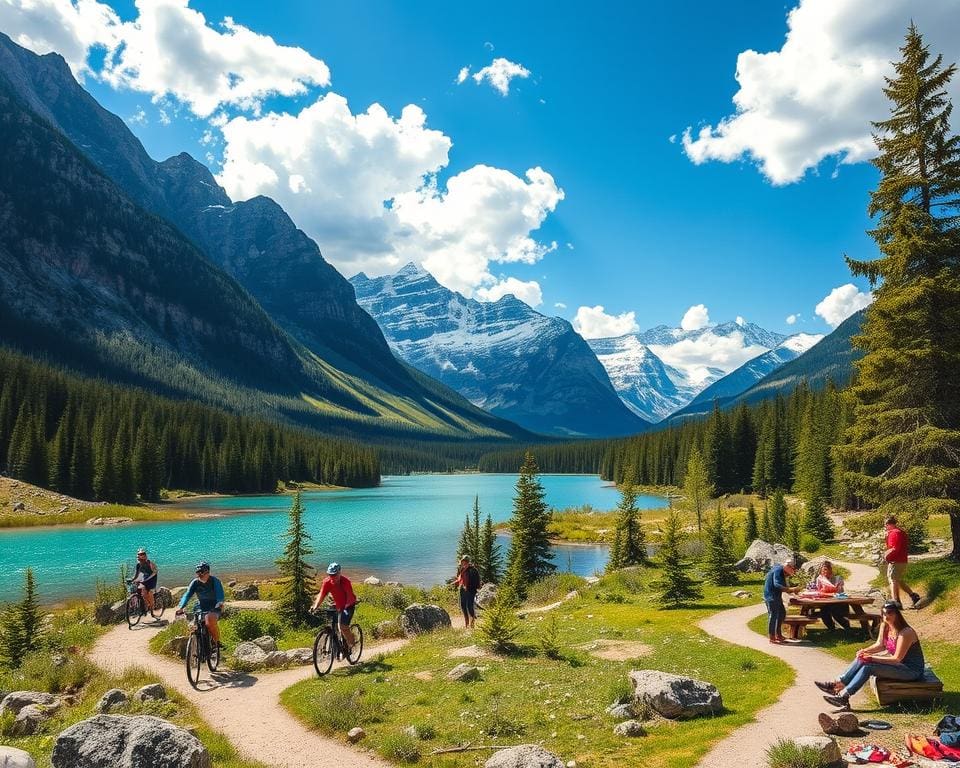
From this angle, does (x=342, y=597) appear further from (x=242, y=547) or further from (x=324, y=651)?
(x=242, y=547)

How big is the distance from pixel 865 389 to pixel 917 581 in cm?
839

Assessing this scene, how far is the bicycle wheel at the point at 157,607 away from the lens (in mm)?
29312

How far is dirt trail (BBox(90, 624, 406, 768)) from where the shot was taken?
43.0 ft

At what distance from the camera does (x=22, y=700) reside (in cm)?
1609

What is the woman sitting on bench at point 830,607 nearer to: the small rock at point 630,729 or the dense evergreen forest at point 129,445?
the small rock at point 630,729

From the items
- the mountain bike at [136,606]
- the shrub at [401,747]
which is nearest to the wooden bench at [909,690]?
the shrub at [401,747]

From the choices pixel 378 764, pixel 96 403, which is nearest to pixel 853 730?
pixel 378 764

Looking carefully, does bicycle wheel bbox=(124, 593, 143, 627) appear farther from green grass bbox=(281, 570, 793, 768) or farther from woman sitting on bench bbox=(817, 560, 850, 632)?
woman sitting on bench bbox=(817, 560, 850, 632)

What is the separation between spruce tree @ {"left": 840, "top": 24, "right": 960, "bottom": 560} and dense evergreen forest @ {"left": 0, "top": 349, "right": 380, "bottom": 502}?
349 feet

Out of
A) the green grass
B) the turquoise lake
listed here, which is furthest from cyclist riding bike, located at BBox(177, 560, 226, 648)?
the turquoise lake

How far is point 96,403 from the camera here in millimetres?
122562

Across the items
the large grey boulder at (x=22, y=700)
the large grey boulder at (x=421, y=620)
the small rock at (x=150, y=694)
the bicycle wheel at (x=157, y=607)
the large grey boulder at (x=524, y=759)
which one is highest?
the large grey boulder at (x=524, y=759)

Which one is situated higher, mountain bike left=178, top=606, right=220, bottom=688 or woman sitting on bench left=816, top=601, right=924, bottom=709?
woman sitting on bench left=816, top=601, right=924, bottom=709

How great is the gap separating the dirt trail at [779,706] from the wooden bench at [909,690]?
4.10ft
